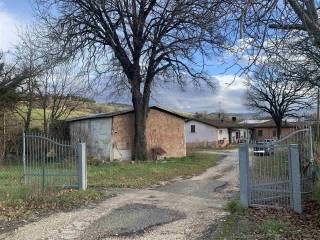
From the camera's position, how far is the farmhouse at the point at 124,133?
33.2 m

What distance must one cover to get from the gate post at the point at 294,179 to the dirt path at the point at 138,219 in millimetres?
1637

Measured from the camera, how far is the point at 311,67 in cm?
2008

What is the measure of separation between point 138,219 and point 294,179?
12.1 feet

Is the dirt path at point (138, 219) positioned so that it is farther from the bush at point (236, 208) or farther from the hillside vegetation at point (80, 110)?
the hillside vegetation at point (80, 110)

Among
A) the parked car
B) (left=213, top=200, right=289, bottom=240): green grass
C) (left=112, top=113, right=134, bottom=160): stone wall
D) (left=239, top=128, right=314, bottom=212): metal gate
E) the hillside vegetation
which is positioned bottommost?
(left=213, top=200, right=289, bottom=240): green grass

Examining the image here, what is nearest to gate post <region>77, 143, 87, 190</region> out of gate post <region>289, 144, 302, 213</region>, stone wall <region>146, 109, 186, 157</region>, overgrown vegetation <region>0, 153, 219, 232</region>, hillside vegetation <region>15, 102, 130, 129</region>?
overgrown vegetation <region>0, 153, 219, 232</region>

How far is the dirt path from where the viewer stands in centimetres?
961

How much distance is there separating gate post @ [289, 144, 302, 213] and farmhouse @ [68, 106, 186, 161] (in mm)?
22132

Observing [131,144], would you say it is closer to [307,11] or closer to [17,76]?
[17,76]

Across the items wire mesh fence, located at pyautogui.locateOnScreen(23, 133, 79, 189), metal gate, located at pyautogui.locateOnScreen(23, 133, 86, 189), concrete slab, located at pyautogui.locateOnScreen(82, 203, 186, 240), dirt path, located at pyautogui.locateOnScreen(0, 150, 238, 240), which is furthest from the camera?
wire mesh fence, located at pyautogui.locateOnScreen(23, 133, 79, 189)

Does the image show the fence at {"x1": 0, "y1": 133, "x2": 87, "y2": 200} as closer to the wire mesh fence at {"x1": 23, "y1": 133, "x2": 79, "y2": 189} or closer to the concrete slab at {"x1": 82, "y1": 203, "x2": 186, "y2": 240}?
the wire mesh fence at {"x1": 23, "y1": 133, "x2": 79, "y2": 189}

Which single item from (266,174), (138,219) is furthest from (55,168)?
(266,174)

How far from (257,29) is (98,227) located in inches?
202

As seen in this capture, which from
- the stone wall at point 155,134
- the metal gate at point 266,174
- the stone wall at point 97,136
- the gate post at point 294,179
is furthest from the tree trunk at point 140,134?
the gate post at point 294,179
